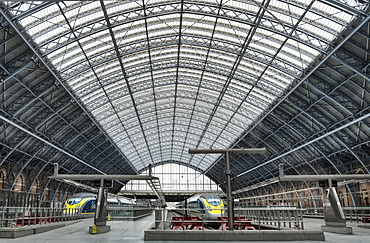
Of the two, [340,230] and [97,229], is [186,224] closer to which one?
[97,229]

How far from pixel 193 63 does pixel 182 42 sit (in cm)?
633

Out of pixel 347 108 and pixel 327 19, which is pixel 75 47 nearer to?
pixel 327 19

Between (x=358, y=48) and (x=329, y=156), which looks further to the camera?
(x=329, y=156)

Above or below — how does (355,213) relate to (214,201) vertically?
below

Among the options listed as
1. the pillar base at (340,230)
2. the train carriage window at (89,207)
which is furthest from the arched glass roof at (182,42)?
the pillar base at (340,230)

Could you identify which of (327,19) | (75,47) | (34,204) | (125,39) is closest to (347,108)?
(327,19)

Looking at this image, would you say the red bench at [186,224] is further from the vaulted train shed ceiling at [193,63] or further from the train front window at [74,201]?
the train front window at [74,201]

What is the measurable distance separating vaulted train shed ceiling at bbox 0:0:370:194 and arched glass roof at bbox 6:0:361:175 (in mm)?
107

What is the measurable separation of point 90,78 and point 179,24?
40.8ft

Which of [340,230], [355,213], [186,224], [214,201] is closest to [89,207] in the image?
[214,201]

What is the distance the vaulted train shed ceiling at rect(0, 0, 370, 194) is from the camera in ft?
85.7

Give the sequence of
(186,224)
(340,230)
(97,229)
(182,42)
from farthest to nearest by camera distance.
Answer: (182,42), (186,224), (97,229), (340,230)

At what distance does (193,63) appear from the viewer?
40094mm

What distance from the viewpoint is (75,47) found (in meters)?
31.1
